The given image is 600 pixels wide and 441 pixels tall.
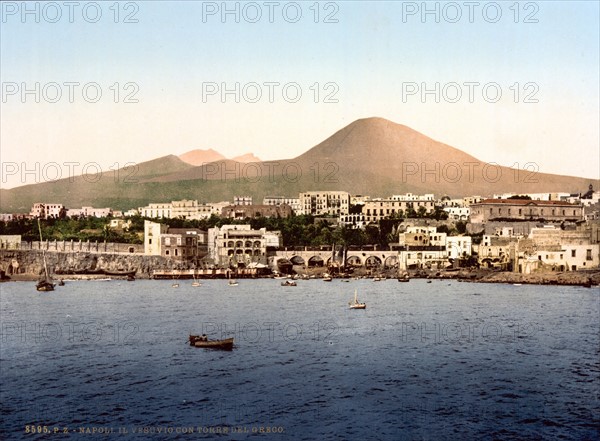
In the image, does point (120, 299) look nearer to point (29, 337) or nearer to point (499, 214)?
point (29, 337)

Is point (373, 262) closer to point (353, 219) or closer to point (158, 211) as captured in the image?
point (353, 219)

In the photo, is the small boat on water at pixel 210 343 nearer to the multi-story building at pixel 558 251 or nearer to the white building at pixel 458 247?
the multi-story building at pixel 558 251

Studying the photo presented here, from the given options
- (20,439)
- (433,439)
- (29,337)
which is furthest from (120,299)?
(433,439)

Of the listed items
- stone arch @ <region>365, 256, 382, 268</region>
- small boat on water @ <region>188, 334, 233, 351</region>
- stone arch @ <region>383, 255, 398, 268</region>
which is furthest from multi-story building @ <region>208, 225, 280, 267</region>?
small boat on water @ <region>188, 334, 233, 351</region>

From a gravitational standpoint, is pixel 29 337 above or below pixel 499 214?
below

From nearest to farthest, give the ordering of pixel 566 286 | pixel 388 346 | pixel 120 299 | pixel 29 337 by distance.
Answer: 1. pixel 388 346
2. pixel 29 337
3. pixel 120 299
4. pixel 566 286

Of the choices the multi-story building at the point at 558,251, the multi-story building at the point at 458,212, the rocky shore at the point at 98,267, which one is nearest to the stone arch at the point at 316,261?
the rocky shore at the point at 98,267
